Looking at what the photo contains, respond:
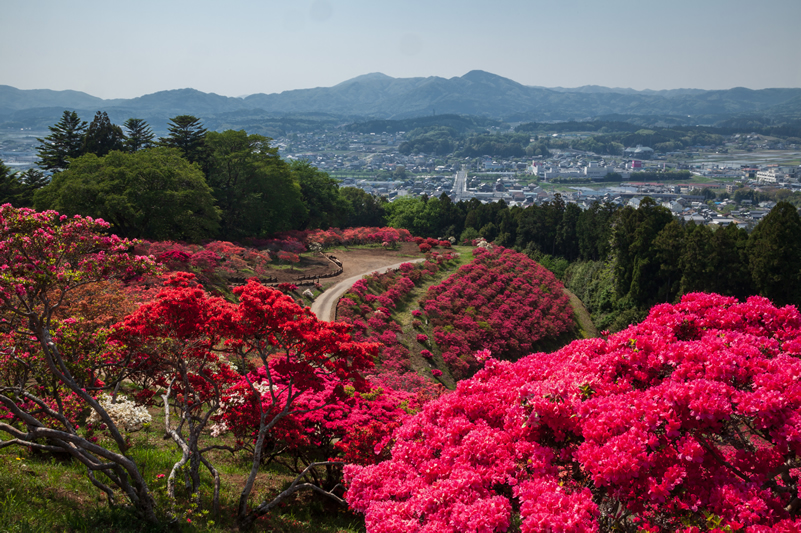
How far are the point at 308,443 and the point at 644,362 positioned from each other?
7366 mm

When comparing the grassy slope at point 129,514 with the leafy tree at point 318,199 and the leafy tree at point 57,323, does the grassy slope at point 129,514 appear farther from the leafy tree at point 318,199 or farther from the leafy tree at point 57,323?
the leafy tree at point 318,199

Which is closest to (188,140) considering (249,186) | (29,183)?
(249,186)

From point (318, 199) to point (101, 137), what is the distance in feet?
72.1

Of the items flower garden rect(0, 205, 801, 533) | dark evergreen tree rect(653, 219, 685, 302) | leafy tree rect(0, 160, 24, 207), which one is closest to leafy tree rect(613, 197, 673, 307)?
dark evergreen tree rect(653, 219, 685, 302)

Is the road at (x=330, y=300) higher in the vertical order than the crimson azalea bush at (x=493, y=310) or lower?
higher

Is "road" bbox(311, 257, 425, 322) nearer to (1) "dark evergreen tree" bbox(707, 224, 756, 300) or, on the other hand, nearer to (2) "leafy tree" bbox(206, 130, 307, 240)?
(2) "leafy tree" bbox(206, 130, 307, 240)

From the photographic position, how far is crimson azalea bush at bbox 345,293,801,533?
4559 mm

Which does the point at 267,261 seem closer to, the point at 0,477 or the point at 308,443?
the point at 308,443

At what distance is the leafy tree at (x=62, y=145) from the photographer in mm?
39812

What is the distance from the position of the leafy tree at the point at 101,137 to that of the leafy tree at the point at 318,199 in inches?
683

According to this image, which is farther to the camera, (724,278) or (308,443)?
(724,278)

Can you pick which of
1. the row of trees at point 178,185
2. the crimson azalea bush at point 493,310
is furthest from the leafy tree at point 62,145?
the crimson azalea bush at point 493,310

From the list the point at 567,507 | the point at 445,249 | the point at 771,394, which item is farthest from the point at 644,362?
the point at 445,249

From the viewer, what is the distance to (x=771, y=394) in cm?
455
